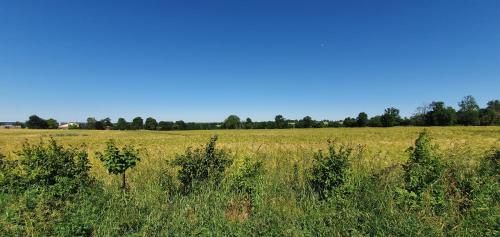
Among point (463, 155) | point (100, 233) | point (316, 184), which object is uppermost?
point (463, 155)

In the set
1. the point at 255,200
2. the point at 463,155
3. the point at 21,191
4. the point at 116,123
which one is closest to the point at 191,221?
the point at 255,200

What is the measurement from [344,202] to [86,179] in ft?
15.5

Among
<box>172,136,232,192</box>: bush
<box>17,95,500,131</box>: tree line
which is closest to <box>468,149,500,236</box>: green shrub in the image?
<box>172,136,232,192</box>: bush

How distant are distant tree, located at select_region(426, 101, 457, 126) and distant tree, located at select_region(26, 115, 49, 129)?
167252mm

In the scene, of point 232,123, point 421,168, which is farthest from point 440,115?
point 421,168

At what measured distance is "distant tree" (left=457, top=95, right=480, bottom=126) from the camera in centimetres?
10656

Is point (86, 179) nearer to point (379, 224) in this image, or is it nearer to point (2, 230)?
point (2, 230)

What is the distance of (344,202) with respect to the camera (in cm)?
486

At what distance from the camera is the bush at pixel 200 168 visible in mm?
6057

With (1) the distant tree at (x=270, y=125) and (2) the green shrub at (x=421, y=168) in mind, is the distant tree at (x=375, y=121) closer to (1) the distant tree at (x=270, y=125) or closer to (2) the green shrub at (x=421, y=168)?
(1) the distant tree at (x=270, y=125)

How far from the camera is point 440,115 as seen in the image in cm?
11244

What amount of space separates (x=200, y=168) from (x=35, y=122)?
165 metres

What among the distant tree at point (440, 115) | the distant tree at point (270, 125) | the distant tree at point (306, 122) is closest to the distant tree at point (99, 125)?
the distant tree at point (270, 125)

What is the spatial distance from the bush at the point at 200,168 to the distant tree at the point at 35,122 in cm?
16431
